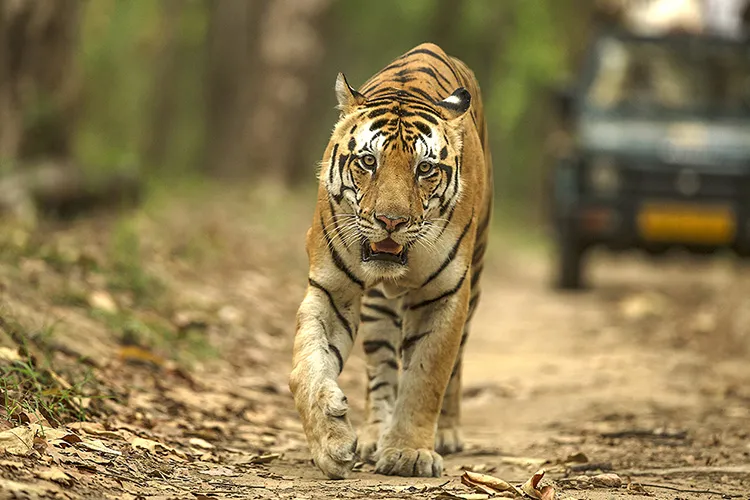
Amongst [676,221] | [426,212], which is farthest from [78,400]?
[676,221]

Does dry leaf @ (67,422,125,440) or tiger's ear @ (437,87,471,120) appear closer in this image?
dry leaf @ (67,422,125,440)

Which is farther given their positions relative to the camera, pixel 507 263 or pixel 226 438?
pixel 507 263

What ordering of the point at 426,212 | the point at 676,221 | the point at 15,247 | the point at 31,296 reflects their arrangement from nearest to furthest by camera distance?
the point at 426,212
the point at 31,296
the point at 15,247
the point at 676,221

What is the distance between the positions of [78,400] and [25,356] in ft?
1.11

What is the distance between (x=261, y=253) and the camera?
10875mm

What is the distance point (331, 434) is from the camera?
13.9ft

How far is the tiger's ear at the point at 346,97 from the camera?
15.8 ft

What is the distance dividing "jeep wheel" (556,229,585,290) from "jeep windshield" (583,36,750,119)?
1.40m

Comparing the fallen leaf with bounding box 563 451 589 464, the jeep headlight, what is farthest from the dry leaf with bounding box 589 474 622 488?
the jeep headlight

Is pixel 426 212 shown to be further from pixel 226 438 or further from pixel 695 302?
pixel 695 302

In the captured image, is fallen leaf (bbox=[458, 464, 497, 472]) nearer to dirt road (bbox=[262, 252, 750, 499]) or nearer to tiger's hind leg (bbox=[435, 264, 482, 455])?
dirt road (bbox=[262, 252, 750, 499])

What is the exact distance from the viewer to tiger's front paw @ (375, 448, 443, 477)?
4.51m

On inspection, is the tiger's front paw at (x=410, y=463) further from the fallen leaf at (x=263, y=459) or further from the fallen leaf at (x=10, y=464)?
the fallen leaf at (x=10, y=464)

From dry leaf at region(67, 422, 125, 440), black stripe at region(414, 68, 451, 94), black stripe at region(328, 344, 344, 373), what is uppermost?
black stripe at region(414, 68, 451, 94)
